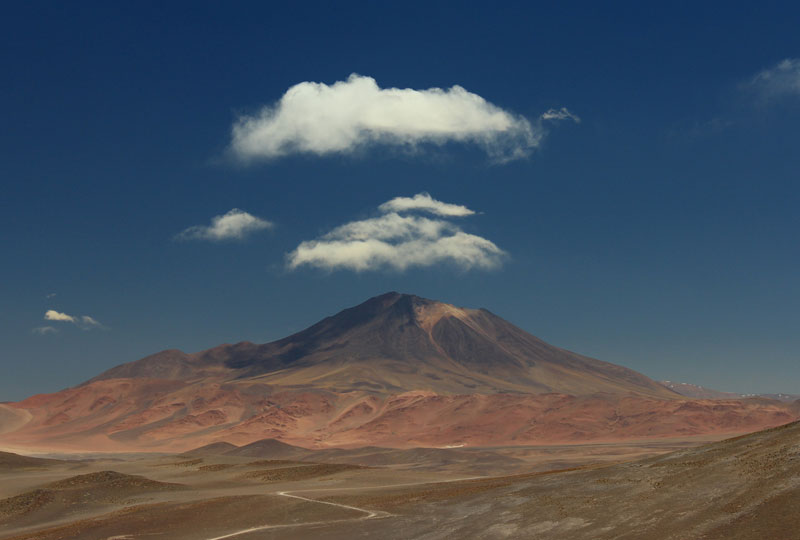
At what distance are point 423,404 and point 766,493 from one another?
500 ft

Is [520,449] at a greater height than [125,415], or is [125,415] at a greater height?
[125,415]

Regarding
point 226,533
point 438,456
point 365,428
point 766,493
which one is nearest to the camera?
point 766,493

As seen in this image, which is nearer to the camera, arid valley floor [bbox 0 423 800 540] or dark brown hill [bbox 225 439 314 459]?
arid valley floor [bbox 0 423 800 540]

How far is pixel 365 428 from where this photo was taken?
550 feet

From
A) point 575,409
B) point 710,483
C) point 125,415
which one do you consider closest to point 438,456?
point 575,409

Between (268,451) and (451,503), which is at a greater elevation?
(451,503)

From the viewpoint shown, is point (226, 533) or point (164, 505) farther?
point (164, 505)

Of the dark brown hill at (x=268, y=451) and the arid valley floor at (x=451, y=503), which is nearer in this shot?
the arid valley floor at (x=451, y=503)

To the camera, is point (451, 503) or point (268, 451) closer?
point (451, 503)

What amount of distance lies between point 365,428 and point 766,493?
145173mm

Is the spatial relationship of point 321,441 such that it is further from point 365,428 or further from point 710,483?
point 710,483

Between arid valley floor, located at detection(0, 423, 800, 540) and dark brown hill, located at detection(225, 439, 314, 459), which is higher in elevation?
arid valley floor, located at detection(0, 423, 800, 540)

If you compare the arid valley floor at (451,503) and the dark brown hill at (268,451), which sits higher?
the arid valley floor at (451,503)

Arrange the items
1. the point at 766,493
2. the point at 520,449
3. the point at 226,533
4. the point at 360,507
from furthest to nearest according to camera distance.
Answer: the point at 520,449
the point at 360,507
the point at 226,533
the point at 766,493
